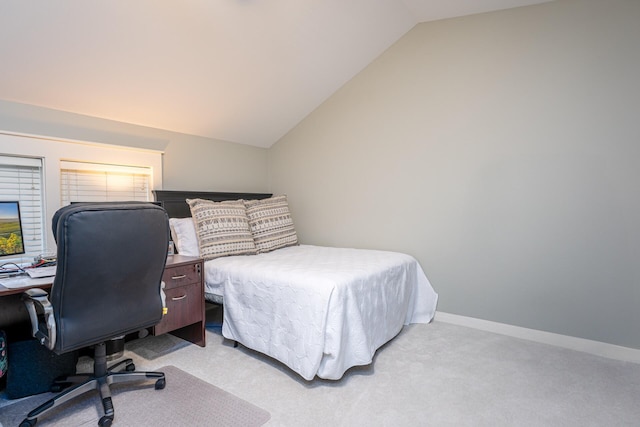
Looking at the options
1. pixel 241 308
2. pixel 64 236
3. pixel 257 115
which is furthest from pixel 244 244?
pixel 64 236

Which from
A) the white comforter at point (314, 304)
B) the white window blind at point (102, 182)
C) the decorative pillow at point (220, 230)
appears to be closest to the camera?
the white comforter at point (314, 304)

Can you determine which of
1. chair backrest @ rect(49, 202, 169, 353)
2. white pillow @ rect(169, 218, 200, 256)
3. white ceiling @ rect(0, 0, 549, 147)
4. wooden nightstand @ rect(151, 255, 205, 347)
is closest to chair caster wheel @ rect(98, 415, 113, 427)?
chair backrest @ rect(49, 202, 169, 353)

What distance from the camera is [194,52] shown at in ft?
8.27

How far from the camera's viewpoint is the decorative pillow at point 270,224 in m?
3.26

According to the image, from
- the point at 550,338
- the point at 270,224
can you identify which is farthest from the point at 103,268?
the point at 550,338

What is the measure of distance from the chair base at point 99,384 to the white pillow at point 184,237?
3.26 ft

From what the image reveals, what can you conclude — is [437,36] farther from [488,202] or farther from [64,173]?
[64,173]

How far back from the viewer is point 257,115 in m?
3.57

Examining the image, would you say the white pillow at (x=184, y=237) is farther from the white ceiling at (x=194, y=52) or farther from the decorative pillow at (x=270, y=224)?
the white ceiling at (x=194, y=52)

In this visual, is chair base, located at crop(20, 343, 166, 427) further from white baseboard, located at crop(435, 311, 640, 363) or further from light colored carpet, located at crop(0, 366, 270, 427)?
white baseboard, located at crop(435, 311, 640, 363)

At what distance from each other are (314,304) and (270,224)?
1491 mm

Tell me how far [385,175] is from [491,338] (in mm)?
1662

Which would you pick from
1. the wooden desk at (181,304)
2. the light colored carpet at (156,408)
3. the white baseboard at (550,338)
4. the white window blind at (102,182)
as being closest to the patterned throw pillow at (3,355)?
the light colored carpet at (156,408)

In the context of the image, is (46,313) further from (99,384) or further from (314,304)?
(314,304)
